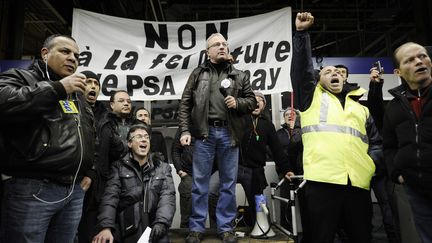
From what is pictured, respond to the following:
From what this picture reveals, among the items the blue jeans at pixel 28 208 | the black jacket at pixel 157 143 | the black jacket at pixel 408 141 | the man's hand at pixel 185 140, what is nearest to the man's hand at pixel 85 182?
the blue jeans at pixel 28 208

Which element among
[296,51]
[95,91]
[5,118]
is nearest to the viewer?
[5,118]

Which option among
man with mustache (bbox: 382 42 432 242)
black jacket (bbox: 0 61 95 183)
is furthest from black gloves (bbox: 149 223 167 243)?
man with mustache (bbox: 382 42 432 242)

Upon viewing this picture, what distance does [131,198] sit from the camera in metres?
2.86

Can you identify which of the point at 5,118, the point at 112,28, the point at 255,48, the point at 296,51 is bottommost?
the point at 5,118

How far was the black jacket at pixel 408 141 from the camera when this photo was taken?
80.8 inches

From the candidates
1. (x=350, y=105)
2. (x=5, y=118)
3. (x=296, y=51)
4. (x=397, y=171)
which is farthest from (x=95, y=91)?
(x=397, y=171)

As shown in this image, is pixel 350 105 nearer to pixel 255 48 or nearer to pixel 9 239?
pixel 255 48

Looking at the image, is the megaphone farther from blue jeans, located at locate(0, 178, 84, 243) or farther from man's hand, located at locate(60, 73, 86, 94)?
man's hand, located at locate(60, 73, 86, 94)

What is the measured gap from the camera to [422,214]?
7.00ft

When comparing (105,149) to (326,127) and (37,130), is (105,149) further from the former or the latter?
(326,127)

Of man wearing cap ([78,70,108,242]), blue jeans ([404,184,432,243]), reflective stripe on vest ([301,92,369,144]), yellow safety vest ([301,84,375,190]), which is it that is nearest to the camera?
blue jeans ([404,184,432,243])

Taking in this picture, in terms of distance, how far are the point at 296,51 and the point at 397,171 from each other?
1.22 m

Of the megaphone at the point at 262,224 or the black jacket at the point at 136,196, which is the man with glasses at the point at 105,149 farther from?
the megaphone at the point at 262,224

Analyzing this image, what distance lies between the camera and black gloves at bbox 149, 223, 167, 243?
2.63 meters
